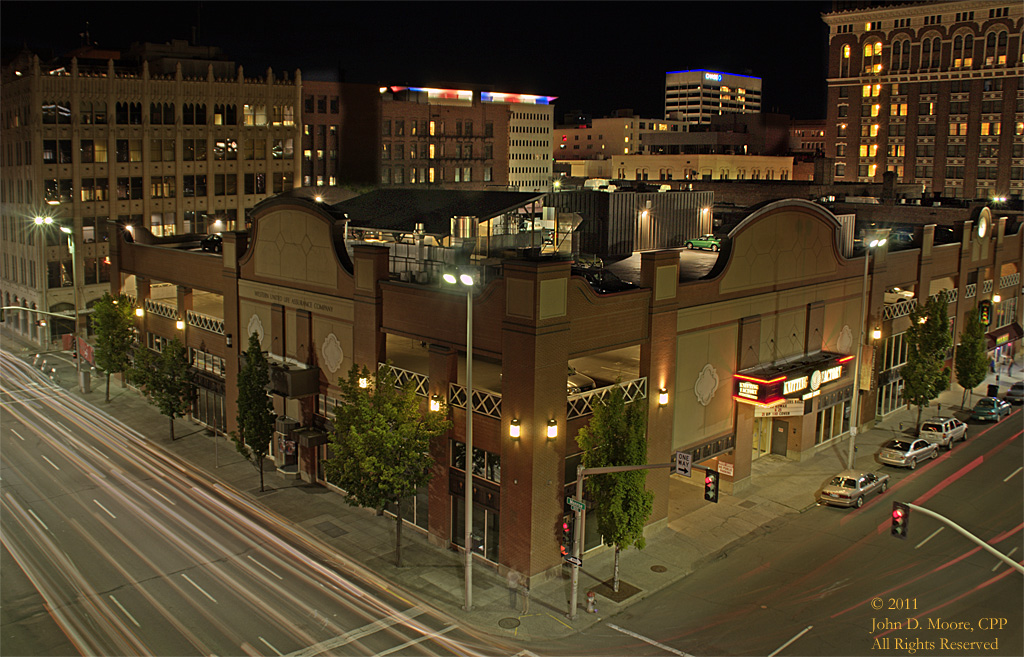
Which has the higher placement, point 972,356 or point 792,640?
point 972,356

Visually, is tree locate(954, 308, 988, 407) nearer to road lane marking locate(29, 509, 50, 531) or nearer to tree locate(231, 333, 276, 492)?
tree locate(231, 333, 276, 492)

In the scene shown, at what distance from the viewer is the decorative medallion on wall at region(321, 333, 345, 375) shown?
36.8 m

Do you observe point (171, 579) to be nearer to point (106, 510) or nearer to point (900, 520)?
point (106, 510)

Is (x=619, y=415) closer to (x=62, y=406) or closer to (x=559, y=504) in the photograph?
(x=559, y=504)

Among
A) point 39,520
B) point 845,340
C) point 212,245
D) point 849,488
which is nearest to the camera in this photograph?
point 39,520

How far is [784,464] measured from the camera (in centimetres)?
4153

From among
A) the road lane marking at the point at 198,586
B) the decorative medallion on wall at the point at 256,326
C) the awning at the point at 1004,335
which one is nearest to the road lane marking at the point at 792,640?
the road lane marking at the point at 198,586

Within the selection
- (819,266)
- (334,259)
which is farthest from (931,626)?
(334,259)

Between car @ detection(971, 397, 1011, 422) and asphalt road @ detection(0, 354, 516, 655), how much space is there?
37049 millimetres

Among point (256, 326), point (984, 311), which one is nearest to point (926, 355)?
point (984, 311)

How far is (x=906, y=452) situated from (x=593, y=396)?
63.5ft

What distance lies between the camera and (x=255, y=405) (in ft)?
122

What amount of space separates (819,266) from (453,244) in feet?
59.6

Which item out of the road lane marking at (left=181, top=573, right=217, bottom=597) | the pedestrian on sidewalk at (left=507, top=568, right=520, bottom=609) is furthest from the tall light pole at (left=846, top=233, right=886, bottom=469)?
the road lane marking at (left=181, top=573, right=217, bottom=597)
